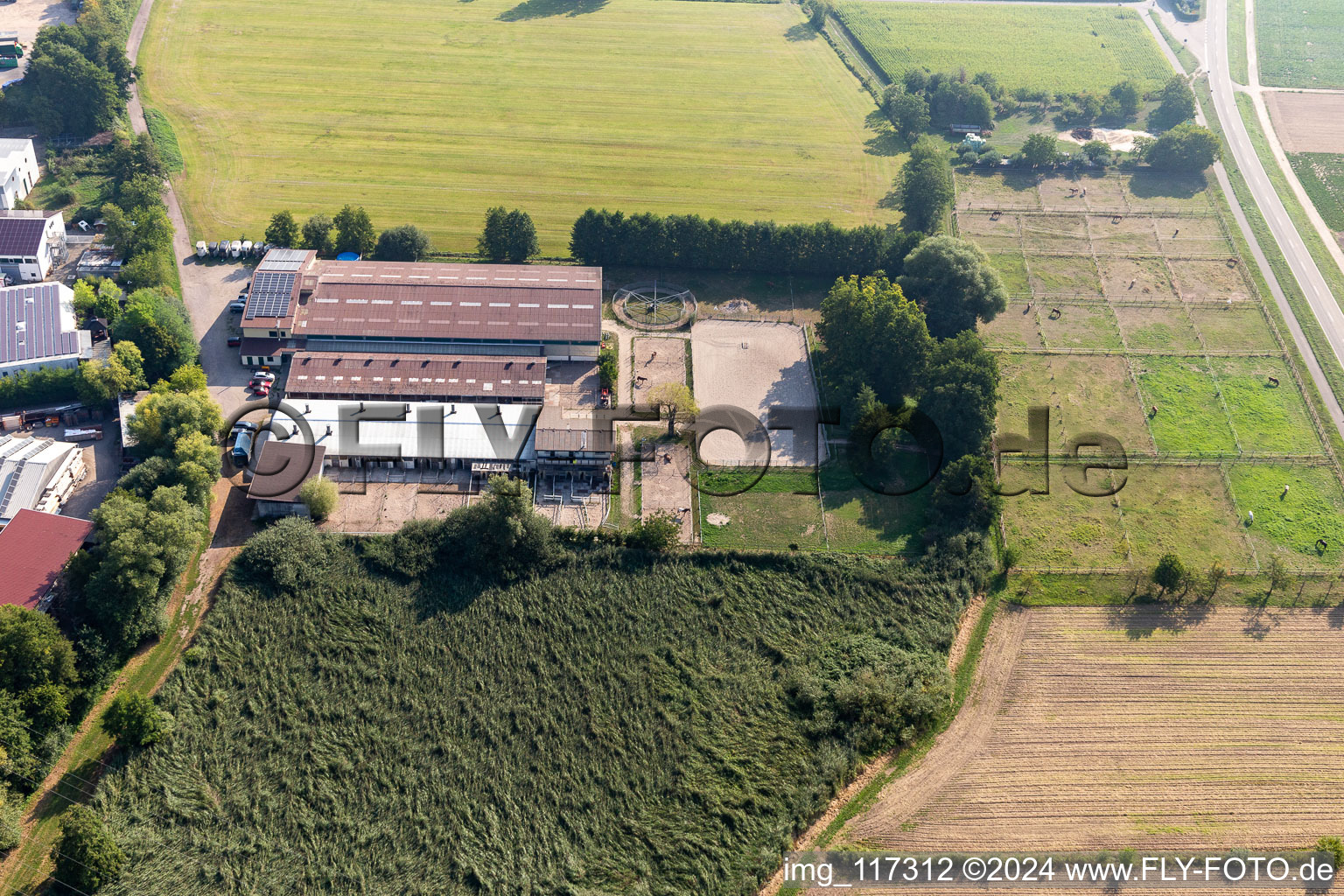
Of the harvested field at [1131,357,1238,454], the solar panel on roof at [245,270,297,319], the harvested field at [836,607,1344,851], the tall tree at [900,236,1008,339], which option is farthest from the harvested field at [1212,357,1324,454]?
the solar panel on roof at [245,270,297,319]

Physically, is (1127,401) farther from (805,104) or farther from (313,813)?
(313,813)

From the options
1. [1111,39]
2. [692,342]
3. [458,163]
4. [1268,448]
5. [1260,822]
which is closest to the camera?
[1260,822]

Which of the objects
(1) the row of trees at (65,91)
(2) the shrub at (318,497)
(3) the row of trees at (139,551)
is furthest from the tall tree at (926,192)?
(1) the row of trees at (65,91)

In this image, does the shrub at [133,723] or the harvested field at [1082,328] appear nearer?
the shrub at [133,723]

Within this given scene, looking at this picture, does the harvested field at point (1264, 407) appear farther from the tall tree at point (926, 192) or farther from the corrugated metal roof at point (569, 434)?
the corrugated metal roof at point (569, 434)

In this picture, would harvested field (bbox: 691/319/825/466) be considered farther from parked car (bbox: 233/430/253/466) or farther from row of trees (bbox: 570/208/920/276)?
parked car (bbox: 233/430/253/466)

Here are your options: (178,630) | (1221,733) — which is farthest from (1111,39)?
(178,630)
